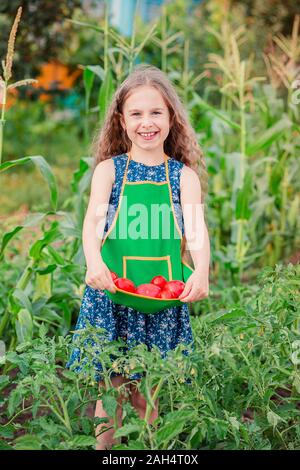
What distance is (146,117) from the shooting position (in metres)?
2.20

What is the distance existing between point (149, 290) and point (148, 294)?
0.01 meters

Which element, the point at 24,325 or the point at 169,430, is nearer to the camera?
the point at 169,430

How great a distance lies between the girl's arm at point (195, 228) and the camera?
2.08 m

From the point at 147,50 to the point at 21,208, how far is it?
276 cm

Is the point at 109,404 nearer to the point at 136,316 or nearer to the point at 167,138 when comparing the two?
the point at 136,316

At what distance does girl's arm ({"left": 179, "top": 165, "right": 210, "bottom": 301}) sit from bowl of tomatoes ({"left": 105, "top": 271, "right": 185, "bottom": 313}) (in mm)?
50

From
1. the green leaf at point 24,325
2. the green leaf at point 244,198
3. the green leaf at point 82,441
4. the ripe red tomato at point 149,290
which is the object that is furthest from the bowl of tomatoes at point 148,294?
the green leaf at point 244,198

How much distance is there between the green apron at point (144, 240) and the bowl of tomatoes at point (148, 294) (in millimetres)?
54

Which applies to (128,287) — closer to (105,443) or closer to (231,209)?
(105,443)

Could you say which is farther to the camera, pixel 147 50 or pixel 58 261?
pixel 147 50

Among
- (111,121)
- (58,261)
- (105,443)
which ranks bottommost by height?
(105,443)

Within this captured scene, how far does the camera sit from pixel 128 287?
6.77ft

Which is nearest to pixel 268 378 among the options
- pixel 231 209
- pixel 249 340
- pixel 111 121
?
pixel 249 340

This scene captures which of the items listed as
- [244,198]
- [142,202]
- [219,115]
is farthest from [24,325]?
[219,115]
